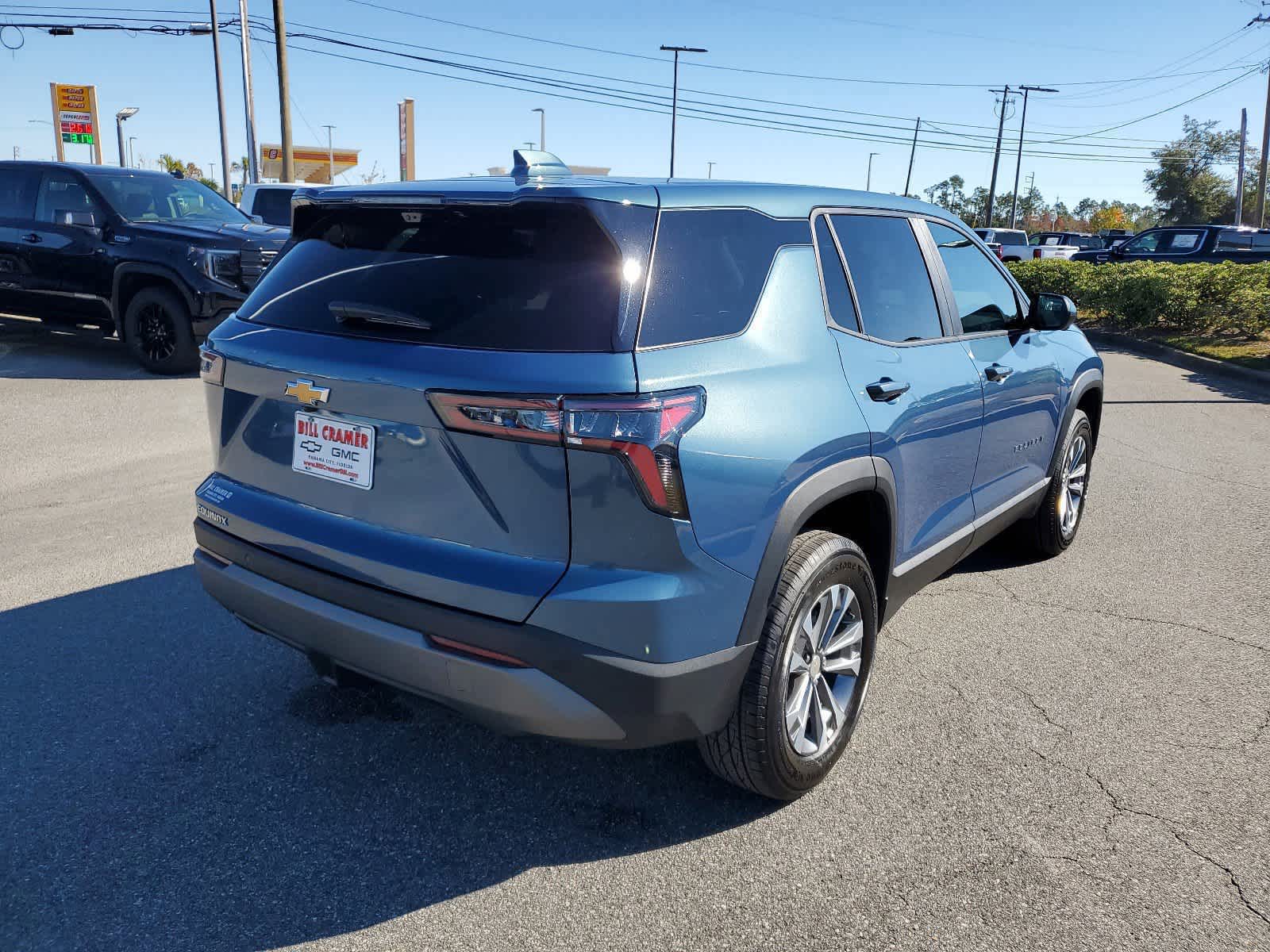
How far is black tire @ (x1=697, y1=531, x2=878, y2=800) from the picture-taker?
8.82ft

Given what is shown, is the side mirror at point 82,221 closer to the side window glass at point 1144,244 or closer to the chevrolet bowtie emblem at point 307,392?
the chevrolet bowtie emblem at point 307,392

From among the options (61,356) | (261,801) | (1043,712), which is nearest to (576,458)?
(261,801)

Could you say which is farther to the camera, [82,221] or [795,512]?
[82,221]

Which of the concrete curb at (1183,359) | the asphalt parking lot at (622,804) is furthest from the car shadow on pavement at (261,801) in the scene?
the concrete curb at (1183,359)

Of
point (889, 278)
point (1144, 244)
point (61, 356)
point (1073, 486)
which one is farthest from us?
point (1144, 244)

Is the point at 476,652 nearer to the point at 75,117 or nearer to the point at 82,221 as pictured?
the point at 82,221

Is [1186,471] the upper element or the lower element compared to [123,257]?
lower

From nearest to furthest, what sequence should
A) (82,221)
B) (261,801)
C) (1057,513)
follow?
1. (261,801)
2. (1057,513)
3. (82,221)

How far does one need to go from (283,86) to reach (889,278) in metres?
25.1

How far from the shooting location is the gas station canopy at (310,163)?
48.1 metres

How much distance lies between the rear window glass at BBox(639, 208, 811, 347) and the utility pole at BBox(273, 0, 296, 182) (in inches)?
992

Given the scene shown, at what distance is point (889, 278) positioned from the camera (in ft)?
11.6

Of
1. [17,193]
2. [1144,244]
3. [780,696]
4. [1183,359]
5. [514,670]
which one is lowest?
[1183,359]

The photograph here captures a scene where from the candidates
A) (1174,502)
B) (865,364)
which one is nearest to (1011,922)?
(865,364)
